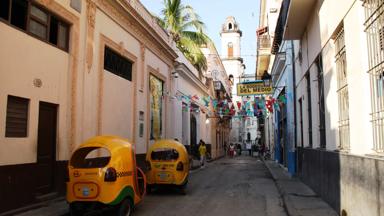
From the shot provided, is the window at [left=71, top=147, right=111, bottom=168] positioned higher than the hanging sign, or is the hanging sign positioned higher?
the hanging sign

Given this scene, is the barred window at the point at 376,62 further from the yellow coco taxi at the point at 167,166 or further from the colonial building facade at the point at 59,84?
the colonial building facade at the point at 59,84

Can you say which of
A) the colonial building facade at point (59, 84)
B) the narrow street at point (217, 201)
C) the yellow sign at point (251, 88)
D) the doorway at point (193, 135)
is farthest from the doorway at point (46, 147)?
the doorway at point (193, 135)

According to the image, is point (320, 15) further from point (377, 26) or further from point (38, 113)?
point (38, 113)

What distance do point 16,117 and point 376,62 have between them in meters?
7.56

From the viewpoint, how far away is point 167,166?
12469mm

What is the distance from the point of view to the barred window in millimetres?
5953

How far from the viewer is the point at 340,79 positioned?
8.91m

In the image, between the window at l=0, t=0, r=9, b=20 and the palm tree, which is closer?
the window at l=0, t=0, r=9, b=20

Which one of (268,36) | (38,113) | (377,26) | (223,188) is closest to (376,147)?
(377,26)

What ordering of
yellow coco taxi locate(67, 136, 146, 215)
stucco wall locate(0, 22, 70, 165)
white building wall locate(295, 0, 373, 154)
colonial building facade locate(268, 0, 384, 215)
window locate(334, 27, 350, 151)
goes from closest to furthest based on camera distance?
colonial building facade locate(268, 0, 384, 215) < white building wall locate(295, 0, 373, 154) < yellow coco taxi locate(67, 136, 146, 215) < window locate(334, 27, 350, 151) < stucco wall locate(0, 22, 70, 165)

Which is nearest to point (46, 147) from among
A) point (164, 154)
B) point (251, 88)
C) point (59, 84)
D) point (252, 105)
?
point (59, 84)

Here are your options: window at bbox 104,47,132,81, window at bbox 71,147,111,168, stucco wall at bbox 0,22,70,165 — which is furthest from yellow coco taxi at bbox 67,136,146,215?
window at bbox 104,47,132,81

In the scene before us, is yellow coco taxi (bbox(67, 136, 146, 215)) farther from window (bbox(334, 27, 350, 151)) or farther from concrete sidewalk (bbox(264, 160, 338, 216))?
window (bbox(334, 27, 350, 151))

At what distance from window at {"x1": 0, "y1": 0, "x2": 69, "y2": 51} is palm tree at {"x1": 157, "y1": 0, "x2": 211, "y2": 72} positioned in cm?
1406
